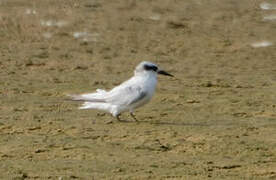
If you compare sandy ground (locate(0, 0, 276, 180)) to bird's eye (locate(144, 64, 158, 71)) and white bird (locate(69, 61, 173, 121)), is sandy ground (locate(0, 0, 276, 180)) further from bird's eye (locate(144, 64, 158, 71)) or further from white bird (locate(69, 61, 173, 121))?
bird's eye (locate(144, 64, 158, 71))

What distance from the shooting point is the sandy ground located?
30.2 ft

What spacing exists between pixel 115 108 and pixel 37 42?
20.5 ft

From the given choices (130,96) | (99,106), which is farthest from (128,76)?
(130,96)

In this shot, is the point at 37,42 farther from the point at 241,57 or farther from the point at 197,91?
the point at 197,91

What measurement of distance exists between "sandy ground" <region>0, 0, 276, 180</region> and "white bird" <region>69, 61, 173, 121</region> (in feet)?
0.55

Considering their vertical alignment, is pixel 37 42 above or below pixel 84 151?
below

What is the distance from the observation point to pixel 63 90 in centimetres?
1323

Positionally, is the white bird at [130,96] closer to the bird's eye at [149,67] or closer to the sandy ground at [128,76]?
the bird's eye at [149,67]

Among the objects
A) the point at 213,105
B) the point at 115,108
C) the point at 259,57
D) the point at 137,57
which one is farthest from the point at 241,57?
the point at 115,108

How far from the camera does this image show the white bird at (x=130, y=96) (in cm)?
1089

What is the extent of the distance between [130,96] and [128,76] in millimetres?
3807

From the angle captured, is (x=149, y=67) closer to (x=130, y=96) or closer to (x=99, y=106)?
(x=130, y=96)

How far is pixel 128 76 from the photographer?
1468 cm

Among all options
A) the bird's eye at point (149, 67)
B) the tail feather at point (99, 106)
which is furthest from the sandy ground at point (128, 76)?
the bird's eye at point (149, 67)
